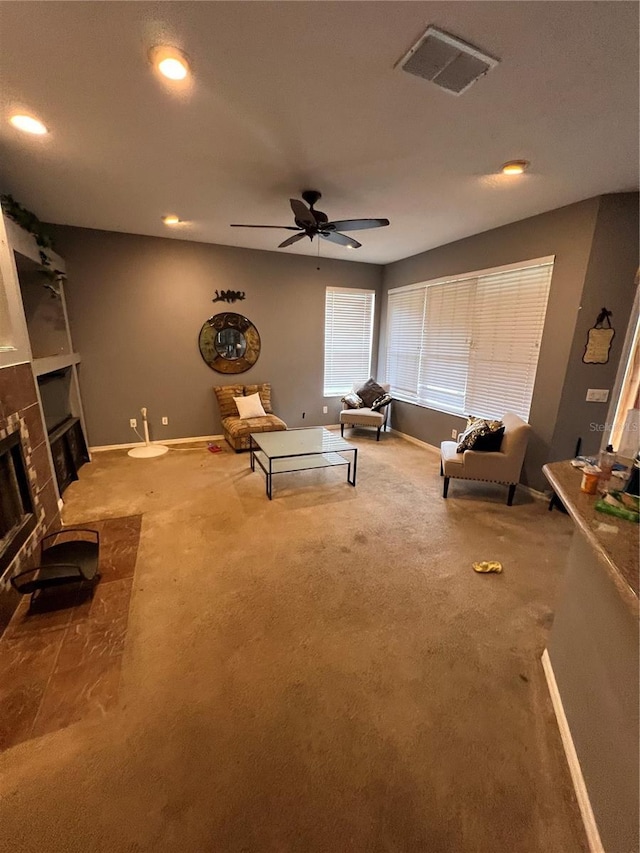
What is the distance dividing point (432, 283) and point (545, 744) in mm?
4790

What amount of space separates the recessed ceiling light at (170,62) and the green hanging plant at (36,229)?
2056 mm

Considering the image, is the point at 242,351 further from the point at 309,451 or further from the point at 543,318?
the point at 543,318

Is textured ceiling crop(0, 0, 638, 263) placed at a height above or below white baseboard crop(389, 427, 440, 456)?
above

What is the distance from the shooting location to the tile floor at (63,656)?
4.85 feet

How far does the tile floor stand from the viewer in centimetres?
148

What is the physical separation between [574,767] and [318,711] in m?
0.98

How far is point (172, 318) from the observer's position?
479 centimetres

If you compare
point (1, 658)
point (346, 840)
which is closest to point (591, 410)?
point (346, 840)

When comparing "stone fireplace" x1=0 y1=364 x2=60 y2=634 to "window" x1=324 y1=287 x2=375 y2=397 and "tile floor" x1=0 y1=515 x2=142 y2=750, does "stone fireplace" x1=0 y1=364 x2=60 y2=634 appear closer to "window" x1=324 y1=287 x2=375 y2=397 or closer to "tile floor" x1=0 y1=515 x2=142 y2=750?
"tile floor" x1=0 y1=515 x2=142 y2=750

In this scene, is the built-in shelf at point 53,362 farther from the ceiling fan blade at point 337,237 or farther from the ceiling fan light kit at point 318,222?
the ceiling fan blade at point 337,237

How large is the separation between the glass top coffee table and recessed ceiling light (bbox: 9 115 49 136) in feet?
9.07

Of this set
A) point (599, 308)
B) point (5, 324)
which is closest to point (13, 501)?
point (5, 324)

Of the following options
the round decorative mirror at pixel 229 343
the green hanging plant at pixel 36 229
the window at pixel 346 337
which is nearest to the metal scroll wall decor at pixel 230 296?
the round decorative mirror at pixel 229 343

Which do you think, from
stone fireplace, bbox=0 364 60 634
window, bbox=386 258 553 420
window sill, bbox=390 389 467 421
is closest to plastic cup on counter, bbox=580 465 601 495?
window, bbox=386 258 553 420
